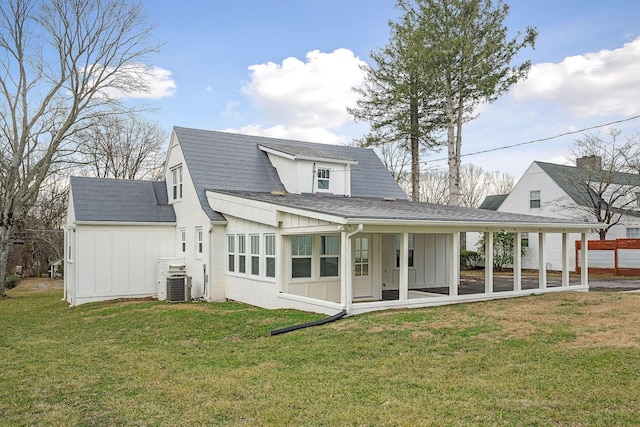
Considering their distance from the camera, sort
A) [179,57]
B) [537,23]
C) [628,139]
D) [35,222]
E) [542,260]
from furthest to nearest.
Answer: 1. [35,222]
2. [628,139]
3. [537,23]
4. [179,57]
5. [542,260]

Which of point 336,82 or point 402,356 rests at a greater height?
point 336,82

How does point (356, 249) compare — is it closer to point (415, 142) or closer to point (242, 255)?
point (242, 255)

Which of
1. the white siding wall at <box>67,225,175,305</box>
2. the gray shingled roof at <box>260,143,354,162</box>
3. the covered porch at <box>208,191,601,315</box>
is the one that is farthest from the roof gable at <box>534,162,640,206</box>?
the white siding wall at <box>67,225,175,305</box>

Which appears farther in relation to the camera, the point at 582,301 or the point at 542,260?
the point at 542,260

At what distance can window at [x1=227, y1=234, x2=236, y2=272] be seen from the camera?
600 inches

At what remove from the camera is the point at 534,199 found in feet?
96.1

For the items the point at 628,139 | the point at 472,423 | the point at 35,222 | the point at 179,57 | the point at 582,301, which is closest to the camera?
the point at 472,423

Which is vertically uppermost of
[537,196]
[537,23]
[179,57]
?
[537,23]

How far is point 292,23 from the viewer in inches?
701

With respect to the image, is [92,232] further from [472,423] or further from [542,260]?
[472,423]

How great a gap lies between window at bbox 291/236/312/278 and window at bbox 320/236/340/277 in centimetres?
40

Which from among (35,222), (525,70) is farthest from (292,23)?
(35,222)

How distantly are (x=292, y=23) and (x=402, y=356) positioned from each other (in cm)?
1358

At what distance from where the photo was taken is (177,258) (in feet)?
56.0
